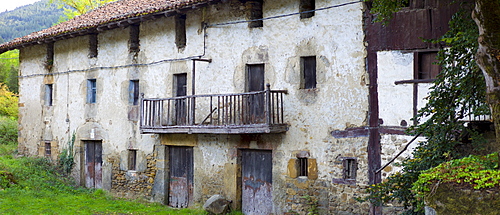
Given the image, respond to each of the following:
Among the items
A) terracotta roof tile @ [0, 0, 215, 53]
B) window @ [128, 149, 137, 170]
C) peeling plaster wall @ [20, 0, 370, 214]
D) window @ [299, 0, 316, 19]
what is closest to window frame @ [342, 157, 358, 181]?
peeling plaster wall @ [20, 0, 370, 214]

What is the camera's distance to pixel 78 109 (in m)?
16.9

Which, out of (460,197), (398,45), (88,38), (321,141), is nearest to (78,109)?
(88,38)

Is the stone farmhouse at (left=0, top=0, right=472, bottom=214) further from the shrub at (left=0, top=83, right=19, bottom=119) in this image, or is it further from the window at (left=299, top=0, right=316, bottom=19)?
the shrub at (left=0, top=83, right=19, bottom=119)

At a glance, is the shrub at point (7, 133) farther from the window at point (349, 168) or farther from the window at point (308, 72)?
the window at point (349, 168)

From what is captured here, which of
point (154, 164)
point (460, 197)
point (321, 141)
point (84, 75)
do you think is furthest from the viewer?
point (84, 75)

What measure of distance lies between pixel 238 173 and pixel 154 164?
10.3 feet

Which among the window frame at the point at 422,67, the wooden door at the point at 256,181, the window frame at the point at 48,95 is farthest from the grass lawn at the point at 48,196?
the window frame at the point at 422,67

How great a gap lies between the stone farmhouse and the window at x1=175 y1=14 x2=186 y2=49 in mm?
34

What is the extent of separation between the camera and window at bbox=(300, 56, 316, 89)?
11.5 meters

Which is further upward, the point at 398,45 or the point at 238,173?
the point at 398,45

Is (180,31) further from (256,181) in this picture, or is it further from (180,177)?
(256,181)

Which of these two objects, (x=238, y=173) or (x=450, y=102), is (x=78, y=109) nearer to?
(x=238, y=173)

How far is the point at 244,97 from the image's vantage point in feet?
40.1

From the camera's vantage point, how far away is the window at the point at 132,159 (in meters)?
15.3
